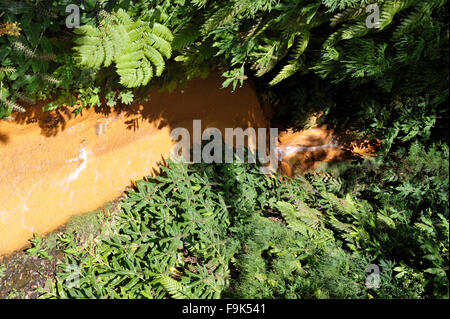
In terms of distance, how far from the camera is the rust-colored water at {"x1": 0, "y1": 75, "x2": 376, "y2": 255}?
307 centimetres

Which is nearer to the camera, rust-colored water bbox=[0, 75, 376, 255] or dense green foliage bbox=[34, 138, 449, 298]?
dense green foliage bbox=[34, 138, 449, 298]

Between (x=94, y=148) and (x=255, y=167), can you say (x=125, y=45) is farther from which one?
(x=255, y=167)

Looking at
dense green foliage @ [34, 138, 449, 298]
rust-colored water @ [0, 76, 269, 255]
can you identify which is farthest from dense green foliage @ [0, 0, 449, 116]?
dense green foliage @ [34, 138, 449, 298]

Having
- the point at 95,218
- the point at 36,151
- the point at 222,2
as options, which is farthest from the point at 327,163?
the point at 36,151

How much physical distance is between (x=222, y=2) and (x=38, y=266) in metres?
2.73

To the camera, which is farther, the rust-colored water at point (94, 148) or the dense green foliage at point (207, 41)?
the rust-colored water at point (94, 148)

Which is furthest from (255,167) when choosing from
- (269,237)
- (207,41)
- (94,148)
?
(94,148)

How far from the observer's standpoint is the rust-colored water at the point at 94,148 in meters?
3.07

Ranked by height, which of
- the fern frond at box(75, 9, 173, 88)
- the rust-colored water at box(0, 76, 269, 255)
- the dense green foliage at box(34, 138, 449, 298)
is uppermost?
the fern frond at box(75, 9, 173, 88)

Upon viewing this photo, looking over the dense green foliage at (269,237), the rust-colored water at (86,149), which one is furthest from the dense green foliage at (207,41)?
the dense green foliage at (269,237)

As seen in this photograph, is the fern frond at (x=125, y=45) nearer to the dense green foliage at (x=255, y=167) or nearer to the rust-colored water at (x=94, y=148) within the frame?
the dense green foliage at (x=255, y=167)

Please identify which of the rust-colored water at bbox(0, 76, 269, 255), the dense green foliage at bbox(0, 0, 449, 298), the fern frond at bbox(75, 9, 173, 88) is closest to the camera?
the fern frond at bbox(75, 9, 173, 88)

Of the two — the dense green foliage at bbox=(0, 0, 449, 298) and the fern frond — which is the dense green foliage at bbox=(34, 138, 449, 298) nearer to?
the dense green foliage at bbox=(0, 0, 449, 298)

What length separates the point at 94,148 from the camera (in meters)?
3.44
